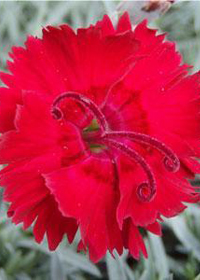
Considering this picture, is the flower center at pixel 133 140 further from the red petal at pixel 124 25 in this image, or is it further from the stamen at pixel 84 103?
the red petal at pixel 124 25

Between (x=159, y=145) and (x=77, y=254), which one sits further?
(x=77, y=254)

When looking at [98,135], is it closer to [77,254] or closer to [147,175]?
[147,175]

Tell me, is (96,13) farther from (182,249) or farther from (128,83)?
(128,83)

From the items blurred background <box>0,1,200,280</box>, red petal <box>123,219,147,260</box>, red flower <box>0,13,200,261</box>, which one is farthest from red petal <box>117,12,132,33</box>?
red petal <box>123,219,147,260</box>

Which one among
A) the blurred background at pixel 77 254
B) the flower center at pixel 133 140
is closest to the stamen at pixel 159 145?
the flower center at pixel 133 140

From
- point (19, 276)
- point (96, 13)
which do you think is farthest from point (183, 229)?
point (96, 13)

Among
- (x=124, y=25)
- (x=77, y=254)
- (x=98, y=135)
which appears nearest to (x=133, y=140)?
(x=98, y=135)
